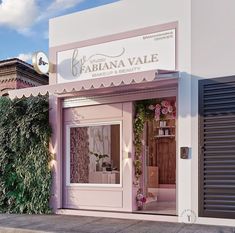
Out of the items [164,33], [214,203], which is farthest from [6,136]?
[214,203]

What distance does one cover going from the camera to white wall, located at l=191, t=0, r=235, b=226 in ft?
31.0

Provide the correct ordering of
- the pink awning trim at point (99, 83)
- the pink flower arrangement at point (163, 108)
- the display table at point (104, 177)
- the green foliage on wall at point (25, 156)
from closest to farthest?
1. the pink awning trim at point (99, 83)
2. the display table at point (104, 177)
3. the pink flower arrangement at point (163, 108)
4. the green foliage on wall at point (25, 156)

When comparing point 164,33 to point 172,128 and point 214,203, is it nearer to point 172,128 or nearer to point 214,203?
point 214,203

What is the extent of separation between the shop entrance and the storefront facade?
0.09 m

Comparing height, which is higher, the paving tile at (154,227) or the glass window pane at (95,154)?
the glass window pane at (95,154)

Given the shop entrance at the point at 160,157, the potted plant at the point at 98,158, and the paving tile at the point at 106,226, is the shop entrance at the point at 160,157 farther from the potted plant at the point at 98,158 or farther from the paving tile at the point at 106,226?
→ the paving tile at the point at 106,226

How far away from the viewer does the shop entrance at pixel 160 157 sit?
11656 millimetres

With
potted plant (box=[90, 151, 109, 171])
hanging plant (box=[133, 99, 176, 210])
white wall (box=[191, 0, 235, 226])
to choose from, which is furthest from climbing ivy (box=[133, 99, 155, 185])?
white wall (box=[191, 0, 235, 226])

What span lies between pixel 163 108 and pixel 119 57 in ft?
6.36

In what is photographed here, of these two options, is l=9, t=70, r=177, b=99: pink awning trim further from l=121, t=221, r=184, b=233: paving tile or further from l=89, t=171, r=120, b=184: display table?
l=121, t=221, r=184, b=233: paving tile

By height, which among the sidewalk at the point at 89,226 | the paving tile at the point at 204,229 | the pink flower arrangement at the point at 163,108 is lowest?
the sidewalk at the point at 89,226

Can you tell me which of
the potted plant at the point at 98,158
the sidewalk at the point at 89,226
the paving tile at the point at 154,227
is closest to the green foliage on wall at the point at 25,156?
the sidewalk at the point at 89,226

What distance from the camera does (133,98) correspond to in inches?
431

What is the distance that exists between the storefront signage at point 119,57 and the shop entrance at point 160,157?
4.59 ft
